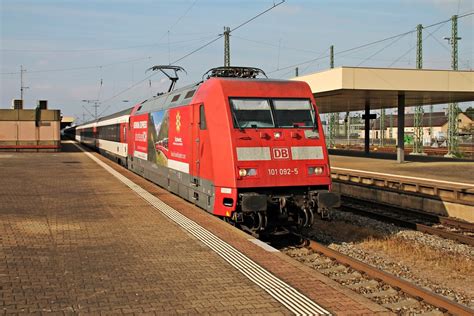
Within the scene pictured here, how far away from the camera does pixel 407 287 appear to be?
649 centimetres

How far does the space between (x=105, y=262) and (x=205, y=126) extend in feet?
12.4

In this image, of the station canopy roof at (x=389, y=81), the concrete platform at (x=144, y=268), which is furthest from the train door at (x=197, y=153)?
the station canopy roof at (x=389, y=81)

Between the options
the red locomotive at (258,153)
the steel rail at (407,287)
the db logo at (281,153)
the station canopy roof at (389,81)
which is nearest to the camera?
the steel rail at (407,287)

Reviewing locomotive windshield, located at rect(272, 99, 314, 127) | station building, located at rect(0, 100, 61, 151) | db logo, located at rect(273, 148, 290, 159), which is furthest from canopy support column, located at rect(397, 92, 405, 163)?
station building, located at rect(0, 100, 61, 151)

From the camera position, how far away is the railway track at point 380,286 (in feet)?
19.5

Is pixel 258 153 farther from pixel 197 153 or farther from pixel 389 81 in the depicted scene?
pixel 389 81

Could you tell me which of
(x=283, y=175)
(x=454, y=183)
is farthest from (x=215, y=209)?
(x=454, y=183)

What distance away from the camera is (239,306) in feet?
17.3

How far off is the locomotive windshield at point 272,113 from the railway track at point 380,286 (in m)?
2.42

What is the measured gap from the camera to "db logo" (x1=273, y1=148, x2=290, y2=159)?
9258mm

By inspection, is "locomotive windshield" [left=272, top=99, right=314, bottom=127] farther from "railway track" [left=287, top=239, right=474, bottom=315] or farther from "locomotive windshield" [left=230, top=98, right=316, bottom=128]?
"railway track" [left=287, top=239, right=474, bottom=315]

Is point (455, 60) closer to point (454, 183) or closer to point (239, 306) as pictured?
point (454, 183)

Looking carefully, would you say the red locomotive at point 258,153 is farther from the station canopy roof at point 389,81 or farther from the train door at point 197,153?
the station canopy roof at point 389,81

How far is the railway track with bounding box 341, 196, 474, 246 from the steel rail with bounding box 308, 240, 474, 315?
3801 millimetres
